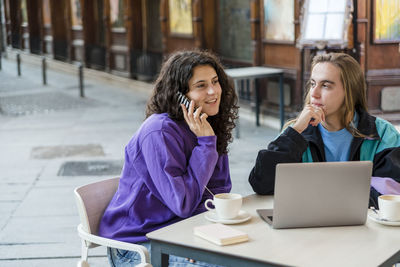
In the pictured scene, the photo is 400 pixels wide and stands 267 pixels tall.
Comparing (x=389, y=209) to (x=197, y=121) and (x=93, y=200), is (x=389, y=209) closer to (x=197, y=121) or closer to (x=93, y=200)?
(x=197, y=121)

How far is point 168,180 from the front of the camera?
2.82 metres

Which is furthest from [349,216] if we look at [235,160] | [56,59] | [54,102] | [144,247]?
[56,59]

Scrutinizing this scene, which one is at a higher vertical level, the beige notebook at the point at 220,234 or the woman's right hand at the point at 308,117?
the woman's right hand at the point at 308,117

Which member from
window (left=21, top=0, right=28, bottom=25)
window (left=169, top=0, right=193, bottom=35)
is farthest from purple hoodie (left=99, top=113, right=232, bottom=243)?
window (left=21, top=0, right=28, bottom=25)

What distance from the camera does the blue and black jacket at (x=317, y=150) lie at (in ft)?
10.0

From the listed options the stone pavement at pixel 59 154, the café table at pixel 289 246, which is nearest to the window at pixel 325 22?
the stone pavement at pixel 59 154

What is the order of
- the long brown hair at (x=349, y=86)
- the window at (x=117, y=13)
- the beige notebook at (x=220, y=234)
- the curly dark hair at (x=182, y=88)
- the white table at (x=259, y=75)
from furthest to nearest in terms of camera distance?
1. the window at (x=117, y=13)
2. the white table at (x=259, y=75)
3. the long brown hair at (x=349, y=86)
4. the curly dark hair at (x=182, y=88)
5. the beige notebook at (x=220, y=234)

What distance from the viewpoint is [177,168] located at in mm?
2891

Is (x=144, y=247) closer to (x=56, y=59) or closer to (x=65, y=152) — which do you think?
(x=65, y=152)

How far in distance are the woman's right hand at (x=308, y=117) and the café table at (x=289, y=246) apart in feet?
2.29

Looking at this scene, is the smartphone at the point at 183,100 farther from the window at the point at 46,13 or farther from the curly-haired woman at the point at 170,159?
the window at the point at 46,13

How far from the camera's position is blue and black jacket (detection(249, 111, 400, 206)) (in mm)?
3055

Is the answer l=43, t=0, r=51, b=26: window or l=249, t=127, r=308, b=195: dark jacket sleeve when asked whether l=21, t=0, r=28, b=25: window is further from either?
l=249, t=127, r=308, b=195: dark jacket sleeve

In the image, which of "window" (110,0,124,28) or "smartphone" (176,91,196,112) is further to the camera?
"window" (110,0,124,28)
